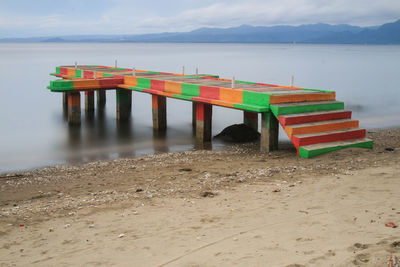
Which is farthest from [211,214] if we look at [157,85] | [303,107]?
[157,85]

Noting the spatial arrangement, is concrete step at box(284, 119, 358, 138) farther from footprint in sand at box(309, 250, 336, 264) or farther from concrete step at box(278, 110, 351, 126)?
footprint in sand at box(309, 250, 336, 264)

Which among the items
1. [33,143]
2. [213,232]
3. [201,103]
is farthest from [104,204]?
[33,143]

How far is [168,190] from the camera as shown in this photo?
814 cm

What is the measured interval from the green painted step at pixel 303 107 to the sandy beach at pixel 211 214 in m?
1.13

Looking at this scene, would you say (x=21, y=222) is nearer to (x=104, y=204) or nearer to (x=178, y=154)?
(x=104, y=204)

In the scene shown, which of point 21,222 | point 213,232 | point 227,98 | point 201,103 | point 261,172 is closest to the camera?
point 213,232

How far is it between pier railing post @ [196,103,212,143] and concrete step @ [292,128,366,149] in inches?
145

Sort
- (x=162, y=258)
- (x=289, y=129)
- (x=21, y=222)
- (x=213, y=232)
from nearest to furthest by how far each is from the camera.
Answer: (x=162, y=258), (x=213, y=232), (x=21, y=222), (x=289, y=129)

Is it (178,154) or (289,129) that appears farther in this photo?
(178,154)

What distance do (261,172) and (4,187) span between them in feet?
16.7

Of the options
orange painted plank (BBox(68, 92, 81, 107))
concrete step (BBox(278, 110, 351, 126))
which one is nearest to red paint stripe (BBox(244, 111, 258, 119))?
concrete step (BBox(278, 110, 351, 126))

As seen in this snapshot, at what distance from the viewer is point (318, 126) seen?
10.8 m

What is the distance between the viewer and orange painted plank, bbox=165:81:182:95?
1412 cm

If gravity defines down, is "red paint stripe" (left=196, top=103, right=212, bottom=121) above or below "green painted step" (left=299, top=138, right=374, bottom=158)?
above
